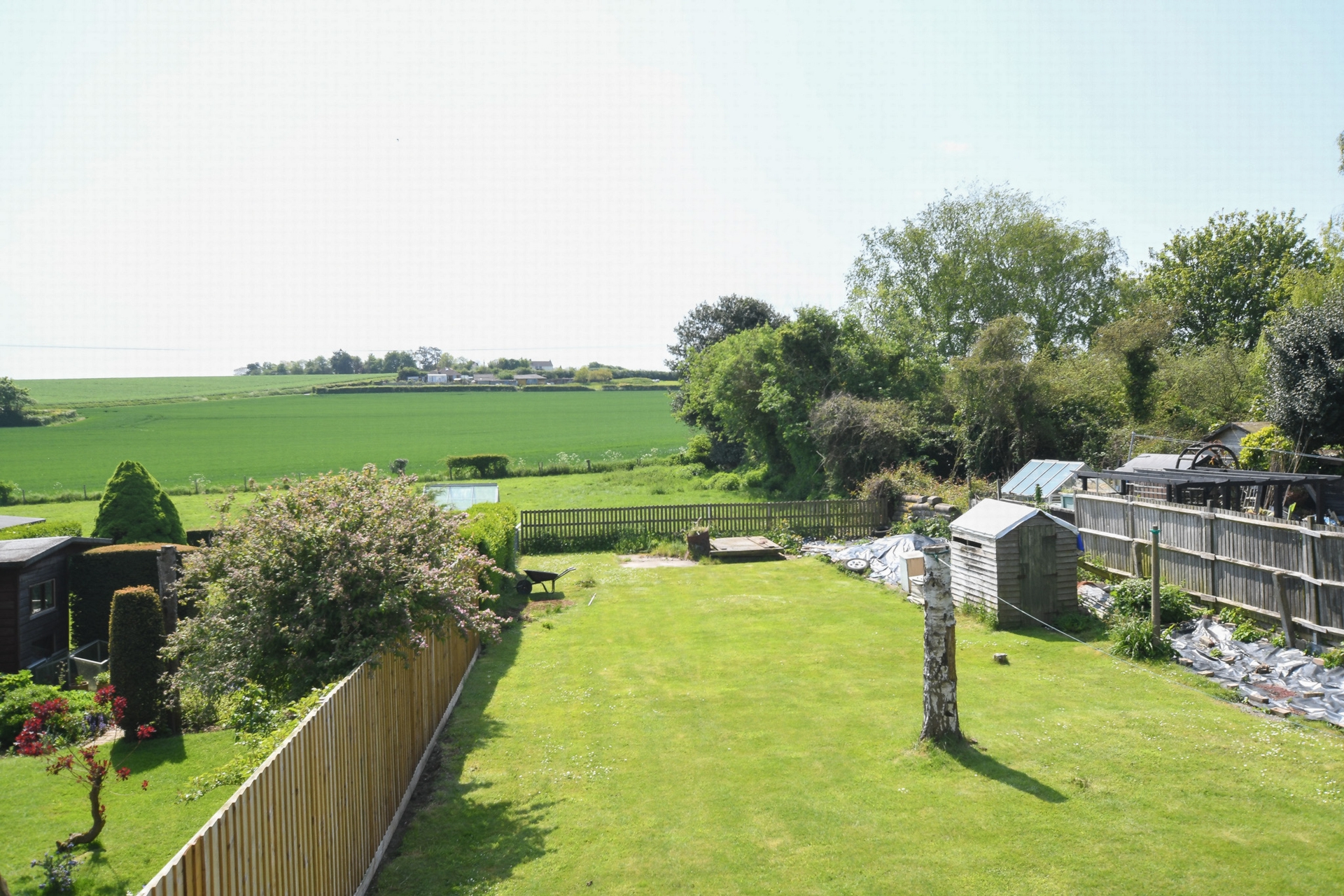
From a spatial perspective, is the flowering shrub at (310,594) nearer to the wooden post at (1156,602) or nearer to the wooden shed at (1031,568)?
the wooden shed at (1031,568)

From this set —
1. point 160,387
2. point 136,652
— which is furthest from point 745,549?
point 160,387

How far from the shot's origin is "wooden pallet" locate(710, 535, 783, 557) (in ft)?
71.4

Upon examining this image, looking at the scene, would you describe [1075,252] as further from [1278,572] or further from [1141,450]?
[1278,572]

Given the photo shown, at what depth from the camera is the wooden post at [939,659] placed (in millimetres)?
8477

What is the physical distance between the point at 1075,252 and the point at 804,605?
32.2 m

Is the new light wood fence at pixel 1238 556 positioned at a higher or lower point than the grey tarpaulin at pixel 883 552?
higher

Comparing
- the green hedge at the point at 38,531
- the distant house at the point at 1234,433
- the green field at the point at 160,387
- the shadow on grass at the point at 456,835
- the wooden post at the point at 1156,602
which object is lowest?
the shadow on grass at the point at 456,835

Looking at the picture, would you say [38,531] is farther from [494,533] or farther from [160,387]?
[160,387]

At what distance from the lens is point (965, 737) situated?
8672 mm

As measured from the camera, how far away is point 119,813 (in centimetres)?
816

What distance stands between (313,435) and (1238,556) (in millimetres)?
67851

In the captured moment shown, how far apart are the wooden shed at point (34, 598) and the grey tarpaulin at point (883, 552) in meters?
16.6

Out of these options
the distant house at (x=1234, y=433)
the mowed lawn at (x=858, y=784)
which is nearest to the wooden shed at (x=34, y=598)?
the mowed lawn at (x=858, y=784)

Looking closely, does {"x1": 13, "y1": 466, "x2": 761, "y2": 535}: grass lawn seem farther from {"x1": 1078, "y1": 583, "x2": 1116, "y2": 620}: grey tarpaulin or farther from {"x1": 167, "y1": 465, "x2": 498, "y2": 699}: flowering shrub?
{"x1": 167, "y1": 465, "x2": 498, "y2": 699}: flowering shrub
